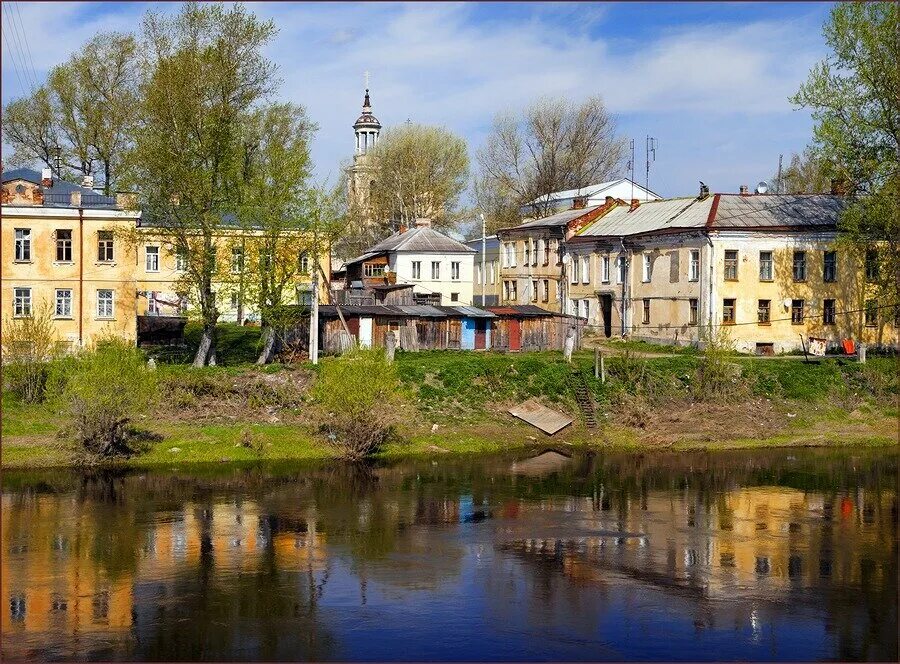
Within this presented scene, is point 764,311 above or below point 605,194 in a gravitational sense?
below

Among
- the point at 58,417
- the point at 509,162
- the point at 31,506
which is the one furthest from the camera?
the point at 509,162

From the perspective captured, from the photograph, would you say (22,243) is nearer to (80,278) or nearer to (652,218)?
(80,278)

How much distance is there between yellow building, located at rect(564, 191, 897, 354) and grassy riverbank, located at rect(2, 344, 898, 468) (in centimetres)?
528

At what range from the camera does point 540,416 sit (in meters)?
44.5

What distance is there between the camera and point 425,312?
2120 inches

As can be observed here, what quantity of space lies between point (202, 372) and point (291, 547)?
17.8m

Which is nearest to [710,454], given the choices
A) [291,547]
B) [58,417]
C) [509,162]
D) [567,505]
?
[567,505]

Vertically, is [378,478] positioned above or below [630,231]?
below

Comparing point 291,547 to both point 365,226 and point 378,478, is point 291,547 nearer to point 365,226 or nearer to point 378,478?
point 378,478

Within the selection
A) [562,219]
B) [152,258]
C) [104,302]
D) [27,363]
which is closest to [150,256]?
[152,258]

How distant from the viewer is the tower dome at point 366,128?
381ft

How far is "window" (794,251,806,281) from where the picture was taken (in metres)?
55.6

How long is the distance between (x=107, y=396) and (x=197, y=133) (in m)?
14.4

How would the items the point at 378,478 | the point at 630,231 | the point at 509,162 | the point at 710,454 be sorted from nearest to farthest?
the point at 378,478 < the point at 710,454 < the point at 630,231 < the point at 509,162
